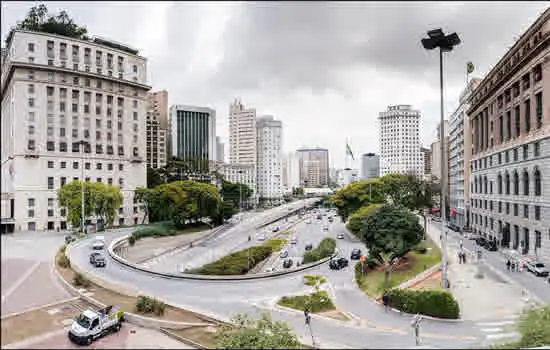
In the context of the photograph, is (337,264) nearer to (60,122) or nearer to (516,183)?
(516,183)

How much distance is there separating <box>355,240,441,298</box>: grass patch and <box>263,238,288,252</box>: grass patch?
25.0 meters

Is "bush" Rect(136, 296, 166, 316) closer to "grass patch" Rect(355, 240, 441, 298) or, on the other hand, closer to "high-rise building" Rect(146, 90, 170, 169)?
"grass patch" Rect(355, 240, 441, 298)

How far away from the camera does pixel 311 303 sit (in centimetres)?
2203

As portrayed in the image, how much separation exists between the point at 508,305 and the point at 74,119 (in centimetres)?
6902

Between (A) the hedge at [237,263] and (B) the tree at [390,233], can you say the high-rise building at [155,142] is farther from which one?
(B) the tree at [390,233]

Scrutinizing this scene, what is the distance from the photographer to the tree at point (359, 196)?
2421 inches

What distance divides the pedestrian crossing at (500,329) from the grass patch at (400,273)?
7062 mm

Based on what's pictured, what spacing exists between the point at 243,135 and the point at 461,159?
102 meters

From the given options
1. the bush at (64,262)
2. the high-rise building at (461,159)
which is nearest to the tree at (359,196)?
the high-rise building at (461,159)

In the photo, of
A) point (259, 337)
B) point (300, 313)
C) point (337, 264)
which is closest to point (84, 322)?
point (259, 337)

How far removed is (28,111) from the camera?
64.1 m

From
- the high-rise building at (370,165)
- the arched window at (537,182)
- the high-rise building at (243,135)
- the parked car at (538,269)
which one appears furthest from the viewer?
the high-rise building at (243,135)

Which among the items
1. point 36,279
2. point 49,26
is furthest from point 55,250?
point 49,26

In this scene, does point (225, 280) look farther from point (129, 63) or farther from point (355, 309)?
point (129, 63)
